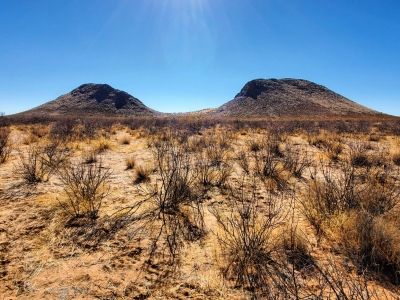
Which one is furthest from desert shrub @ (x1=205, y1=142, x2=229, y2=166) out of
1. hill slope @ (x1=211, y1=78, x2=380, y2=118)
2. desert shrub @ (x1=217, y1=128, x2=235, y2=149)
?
hill slope @ (x1=211, y1=78, x2=380, y2=118)

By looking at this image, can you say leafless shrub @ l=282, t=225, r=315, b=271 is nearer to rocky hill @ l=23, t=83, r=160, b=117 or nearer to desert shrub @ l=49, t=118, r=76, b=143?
desert shrub @ l=49, t=118, r=76, b=143

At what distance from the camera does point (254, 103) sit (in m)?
59.8

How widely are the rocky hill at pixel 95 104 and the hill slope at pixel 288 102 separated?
29.0 meters

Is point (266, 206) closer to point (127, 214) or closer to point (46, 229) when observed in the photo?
point (127, 214)

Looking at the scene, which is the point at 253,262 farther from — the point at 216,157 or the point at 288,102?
the point at 288,102

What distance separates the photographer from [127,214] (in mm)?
2857

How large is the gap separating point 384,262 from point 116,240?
8.65 ft

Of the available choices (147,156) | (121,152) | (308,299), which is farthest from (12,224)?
(121,152)

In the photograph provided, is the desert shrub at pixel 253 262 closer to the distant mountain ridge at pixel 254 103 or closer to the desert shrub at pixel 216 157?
the desert shrub at pixel 216 157

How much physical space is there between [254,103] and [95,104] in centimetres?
4921

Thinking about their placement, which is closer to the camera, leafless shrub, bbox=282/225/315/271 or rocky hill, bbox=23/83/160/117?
leafless shrub, bbox=282/225/315/271

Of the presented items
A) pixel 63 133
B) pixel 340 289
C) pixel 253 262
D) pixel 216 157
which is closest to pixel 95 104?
pixel 63 133

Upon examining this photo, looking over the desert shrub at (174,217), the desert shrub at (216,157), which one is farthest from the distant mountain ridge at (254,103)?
the desert shrub at (174,217)

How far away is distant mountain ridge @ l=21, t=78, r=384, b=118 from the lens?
179ft
